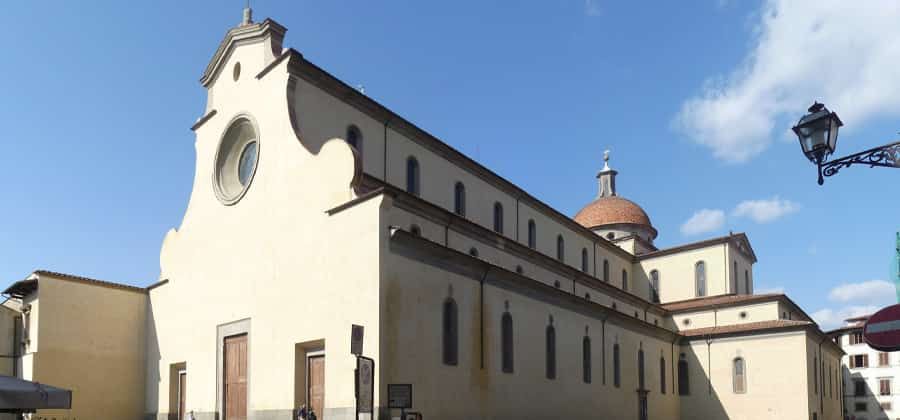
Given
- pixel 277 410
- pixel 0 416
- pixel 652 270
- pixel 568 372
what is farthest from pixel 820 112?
pixel 652 270

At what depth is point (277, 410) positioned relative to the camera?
2181 centimetres

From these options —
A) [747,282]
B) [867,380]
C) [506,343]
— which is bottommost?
[867,380]

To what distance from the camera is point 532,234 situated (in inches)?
1452

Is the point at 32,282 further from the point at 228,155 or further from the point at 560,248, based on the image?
the point at 560,248

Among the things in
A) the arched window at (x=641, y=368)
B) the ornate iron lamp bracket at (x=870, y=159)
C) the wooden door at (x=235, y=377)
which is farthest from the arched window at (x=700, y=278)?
the ornate iron lamp bracket at (x=870, y=159)

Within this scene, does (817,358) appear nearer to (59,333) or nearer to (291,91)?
(291,91)

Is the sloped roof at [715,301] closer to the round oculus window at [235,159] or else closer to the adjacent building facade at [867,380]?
the round oculus window at [235,159]

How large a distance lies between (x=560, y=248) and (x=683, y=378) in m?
10.9

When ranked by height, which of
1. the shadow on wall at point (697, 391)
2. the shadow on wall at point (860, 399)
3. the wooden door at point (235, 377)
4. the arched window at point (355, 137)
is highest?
the arched window at point (355, 137)

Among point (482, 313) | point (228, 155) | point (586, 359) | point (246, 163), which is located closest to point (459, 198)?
point (482, 313)

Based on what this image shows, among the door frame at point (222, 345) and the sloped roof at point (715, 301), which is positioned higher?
the sloped roof at point (715, 301)

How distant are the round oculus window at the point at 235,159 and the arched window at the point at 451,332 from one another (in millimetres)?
8804

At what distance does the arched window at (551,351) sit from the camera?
28.3 m

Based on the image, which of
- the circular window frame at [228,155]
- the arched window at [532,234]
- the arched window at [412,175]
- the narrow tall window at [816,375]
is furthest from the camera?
the narrow tall window at [816,375]
